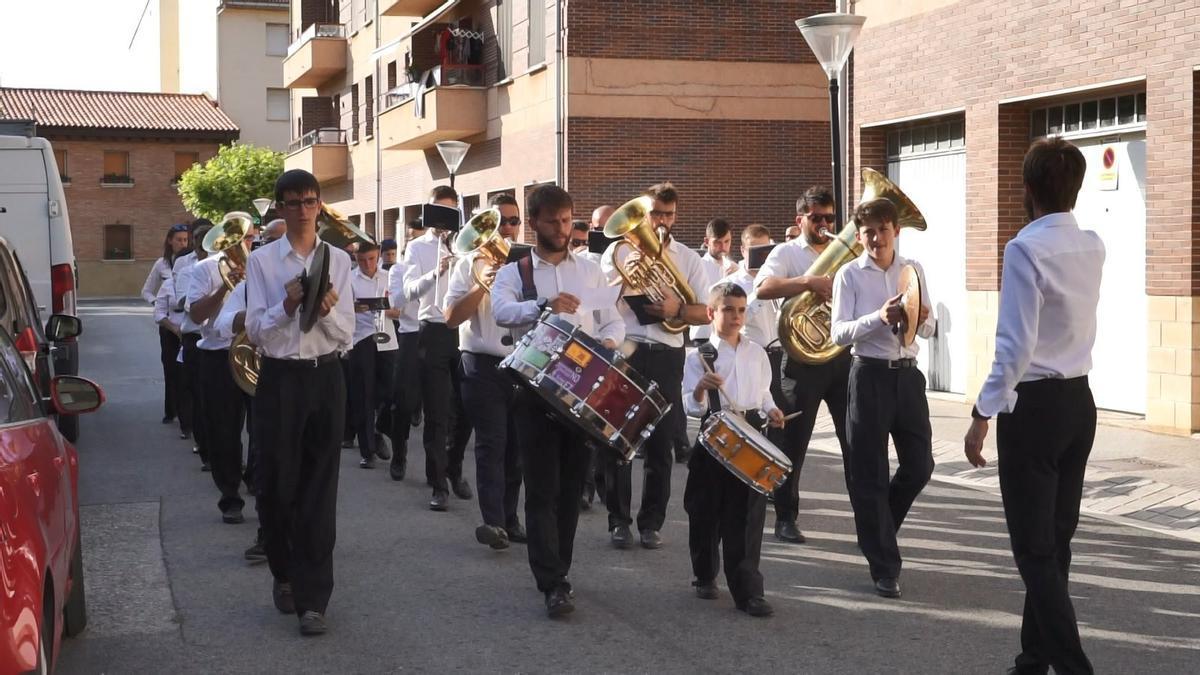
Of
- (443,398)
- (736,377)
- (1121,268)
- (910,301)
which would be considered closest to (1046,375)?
(910,301)

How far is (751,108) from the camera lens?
85.0ft

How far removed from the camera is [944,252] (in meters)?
16.9

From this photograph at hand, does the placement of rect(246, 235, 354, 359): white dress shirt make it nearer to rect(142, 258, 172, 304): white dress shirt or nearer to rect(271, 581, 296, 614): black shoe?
rect(271, 581, 296, 614): black shoe

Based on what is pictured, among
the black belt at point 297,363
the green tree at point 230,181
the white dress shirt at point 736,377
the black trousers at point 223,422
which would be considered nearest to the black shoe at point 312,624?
the black belt at point 297,363

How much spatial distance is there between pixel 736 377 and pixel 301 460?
2.08 meters

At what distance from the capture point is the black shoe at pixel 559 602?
265 inches

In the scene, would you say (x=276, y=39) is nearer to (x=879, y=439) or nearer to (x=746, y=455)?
(x=879, y=439)

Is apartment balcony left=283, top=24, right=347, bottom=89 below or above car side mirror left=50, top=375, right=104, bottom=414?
above

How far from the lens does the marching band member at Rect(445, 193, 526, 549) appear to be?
827 centimetres

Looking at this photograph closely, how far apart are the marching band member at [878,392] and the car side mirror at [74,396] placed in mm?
3517

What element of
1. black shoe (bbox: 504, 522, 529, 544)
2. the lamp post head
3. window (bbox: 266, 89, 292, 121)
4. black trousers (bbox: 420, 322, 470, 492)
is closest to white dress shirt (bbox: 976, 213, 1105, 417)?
black shoe (bbox: 504, 522, 529, 544)

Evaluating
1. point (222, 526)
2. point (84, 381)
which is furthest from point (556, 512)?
point (222, 526)

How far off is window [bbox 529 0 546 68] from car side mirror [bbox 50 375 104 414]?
20.7 m

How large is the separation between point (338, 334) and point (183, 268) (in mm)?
6716
